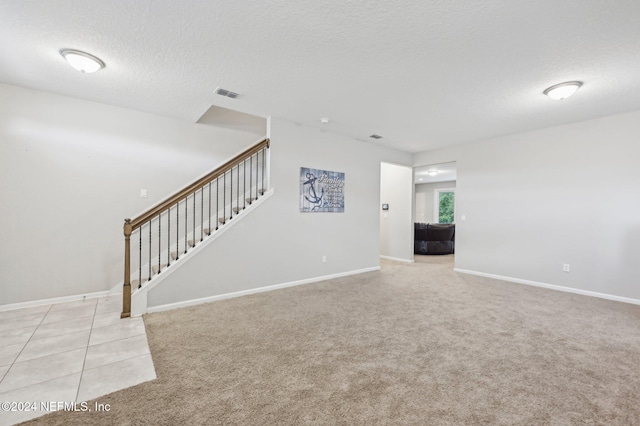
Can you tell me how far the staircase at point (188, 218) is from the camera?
3484 mm

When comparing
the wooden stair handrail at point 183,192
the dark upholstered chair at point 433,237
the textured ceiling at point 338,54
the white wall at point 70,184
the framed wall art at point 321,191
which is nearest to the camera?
the textured ceiling at point 338,54

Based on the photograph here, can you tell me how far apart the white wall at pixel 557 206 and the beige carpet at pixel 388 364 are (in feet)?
2.25

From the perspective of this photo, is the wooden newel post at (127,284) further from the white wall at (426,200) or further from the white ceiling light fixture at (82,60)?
the white wall at (426,200)

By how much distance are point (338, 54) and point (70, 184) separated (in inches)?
145

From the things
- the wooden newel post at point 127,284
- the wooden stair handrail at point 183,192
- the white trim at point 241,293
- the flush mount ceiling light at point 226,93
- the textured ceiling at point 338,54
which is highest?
the flush mount ceiling light at point 226,93

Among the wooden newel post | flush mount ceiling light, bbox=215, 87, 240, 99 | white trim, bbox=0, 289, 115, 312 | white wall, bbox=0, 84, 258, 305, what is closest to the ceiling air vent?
flush mount ceiling light, bbox=215, 87, 240, 99

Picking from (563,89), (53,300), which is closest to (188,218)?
(53,300)

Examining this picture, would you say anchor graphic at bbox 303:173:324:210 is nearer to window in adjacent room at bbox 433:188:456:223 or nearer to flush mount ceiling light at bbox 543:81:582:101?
flush mount ceiling light at bbox 543:81:582:101

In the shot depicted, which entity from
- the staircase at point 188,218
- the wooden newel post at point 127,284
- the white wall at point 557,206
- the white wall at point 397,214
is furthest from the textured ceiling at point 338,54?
the white wall at point 397,214

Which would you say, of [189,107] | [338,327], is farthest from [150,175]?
[338,327]

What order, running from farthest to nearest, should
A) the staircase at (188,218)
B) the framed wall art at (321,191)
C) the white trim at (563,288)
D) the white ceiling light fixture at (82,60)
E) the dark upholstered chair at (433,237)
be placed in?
the dark upholstered chair at (433,237) < the framed wall art at (321,191) < the white trim at (563,288) < the staircase at (188,218) < the white ceiling light fixture at (82,60)

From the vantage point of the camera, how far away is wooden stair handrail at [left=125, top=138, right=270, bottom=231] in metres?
3.07

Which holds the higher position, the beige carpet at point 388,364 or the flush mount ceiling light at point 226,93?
the flush mount ceiling light at point 226,93

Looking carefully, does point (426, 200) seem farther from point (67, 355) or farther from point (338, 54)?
point (67, 355)
